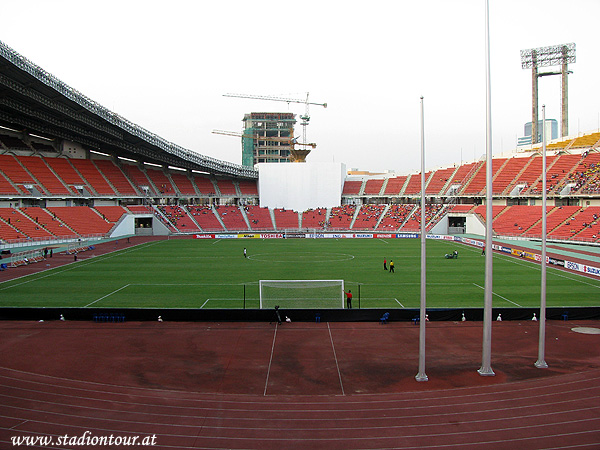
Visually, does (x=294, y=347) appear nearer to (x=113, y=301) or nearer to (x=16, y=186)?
(x=113, y=301)

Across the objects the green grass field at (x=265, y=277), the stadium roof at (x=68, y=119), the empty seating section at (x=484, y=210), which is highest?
the stadium roof at (x=68, y=119)

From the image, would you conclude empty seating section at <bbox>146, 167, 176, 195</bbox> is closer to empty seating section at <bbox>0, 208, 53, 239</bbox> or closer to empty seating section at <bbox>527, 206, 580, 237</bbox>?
empty seating section at <bbox>0, 208, 53, 239</bbox>

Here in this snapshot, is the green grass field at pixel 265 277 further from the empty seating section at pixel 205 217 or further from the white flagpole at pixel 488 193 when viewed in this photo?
the empty seating section at pixel 205 217

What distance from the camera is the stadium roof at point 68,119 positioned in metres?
42.7

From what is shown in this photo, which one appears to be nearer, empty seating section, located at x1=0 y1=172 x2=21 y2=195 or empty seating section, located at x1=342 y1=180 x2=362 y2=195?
empty seating section, located at x1=0 y1=172 x2=21 y2=195

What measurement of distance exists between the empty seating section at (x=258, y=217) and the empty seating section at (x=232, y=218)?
4.52 feet

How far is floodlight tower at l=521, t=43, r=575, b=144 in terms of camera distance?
78.4 metres

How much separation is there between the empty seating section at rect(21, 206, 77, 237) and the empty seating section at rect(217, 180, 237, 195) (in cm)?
3572

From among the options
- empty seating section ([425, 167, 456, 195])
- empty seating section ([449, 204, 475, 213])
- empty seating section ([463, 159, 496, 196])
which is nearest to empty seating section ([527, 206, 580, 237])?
empty seating section ([449, 204, 475, 213])

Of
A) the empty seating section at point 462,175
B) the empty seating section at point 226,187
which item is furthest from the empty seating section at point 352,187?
the empty seating section at point 226,187

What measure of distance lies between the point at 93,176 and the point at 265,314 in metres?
59.5

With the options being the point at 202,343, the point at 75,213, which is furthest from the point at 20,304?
the point at 75,213

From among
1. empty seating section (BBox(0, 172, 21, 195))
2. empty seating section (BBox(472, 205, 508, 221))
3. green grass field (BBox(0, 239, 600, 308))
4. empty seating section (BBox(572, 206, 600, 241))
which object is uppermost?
empty seating section (BBox(0, 172, 21, 195))

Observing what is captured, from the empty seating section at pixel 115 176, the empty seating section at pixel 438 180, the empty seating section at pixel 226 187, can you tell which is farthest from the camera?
the empty seating section at pixel 226 187
